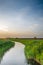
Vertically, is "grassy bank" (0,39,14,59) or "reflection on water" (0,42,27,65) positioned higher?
"grassy bank" (0,39,14,59)

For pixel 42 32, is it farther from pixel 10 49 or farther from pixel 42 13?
pixel 10 49

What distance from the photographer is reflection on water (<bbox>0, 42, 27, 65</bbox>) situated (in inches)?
110

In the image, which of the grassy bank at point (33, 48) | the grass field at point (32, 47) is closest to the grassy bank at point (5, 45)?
the grass field at point (32, 47)

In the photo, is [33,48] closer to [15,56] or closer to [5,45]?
[15,56]

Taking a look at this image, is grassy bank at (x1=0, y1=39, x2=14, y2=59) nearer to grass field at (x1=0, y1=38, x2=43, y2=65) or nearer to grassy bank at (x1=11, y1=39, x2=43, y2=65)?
grass field at (x1=0, y1=38, x2=43, y2=65)

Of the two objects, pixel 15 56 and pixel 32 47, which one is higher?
pixel 32 47

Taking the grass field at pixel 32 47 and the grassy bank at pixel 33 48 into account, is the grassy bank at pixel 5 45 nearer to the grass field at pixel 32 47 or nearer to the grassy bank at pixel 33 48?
the grass field at pixel 32 47

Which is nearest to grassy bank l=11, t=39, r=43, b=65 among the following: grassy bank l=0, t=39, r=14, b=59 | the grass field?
the grass field

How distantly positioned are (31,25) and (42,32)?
0.72 ft

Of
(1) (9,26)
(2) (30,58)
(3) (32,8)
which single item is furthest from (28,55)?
(3) (32,8)

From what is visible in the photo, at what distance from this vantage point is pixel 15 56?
9.11ft

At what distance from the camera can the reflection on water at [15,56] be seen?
110 inches

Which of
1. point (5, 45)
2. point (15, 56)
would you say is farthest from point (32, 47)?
point (5, 45)

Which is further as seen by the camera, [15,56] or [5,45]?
[5,45]
